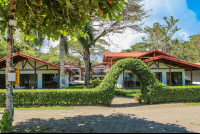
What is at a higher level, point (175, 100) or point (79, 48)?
point (79, 48)

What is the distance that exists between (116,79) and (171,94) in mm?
3850

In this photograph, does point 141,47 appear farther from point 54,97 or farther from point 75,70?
point 54,97

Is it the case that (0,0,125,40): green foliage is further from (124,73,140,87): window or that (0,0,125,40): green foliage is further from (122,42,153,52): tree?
(122,42,153,52): tree

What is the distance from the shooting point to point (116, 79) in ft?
30.9

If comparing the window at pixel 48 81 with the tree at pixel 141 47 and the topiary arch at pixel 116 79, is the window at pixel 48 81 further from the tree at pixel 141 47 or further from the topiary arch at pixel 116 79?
the tree at pixel 141 47

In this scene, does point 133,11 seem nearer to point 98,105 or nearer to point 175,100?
point 175,100

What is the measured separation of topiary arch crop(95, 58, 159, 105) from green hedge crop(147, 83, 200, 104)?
355mm

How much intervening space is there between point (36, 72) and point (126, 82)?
42.3ft

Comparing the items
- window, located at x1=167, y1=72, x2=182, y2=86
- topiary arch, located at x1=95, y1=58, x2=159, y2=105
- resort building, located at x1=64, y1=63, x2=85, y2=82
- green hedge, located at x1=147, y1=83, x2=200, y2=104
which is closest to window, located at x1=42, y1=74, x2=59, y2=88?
topiary arch, located at x1=95, y1=58, x2=159, y2=105

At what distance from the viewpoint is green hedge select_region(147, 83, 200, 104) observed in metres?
9.60

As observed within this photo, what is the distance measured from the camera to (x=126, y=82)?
2233 cm

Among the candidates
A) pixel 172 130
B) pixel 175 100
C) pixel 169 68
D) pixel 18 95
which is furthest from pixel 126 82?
pixel 172 130

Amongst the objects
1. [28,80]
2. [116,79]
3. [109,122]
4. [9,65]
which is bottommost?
[109,122]

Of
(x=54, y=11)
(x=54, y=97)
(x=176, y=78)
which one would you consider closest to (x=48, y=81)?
(x=54, y=97)
